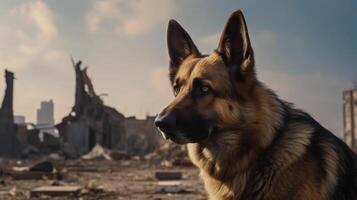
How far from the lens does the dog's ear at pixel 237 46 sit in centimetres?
394

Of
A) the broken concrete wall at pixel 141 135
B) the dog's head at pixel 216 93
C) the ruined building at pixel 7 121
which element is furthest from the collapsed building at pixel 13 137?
the dog's head at pixel 216 93

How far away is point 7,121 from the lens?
41.9 metres

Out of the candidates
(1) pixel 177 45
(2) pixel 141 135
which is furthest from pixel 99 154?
(1) pixel 177 45

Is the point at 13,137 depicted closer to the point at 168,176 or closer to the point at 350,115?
the point at 350,115

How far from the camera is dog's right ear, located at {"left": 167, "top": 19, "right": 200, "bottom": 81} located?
458cm

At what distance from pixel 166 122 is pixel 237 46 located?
33.8 inches

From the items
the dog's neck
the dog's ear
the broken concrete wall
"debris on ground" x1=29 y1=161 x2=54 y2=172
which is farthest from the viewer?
the broken concrete wall

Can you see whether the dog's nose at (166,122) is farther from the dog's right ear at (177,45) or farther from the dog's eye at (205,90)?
the dog's right ear at (177,45)

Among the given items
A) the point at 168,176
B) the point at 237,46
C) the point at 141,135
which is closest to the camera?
the point at 237,46

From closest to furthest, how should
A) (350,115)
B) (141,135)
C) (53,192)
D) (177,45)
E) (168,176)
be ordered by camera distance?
(177,45)
(53,192)
(168,176)
(350,115)
(141,135)

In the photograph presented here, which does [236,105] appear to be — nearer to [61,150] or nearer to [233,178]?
[233,178]

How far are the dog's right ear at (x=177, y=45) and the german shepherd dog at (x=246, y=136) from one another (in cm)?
45

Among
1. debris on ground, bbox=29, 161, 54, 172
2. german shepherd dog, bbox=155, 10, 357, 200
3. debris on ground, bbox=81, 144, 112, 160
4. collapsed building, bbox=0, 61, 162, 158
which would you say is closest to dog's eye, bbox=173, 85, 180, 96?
german shepherd dog, bbox=155, 10, 357, 200

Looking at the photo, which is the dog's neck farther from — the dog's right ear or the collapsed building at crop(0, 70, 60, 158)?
the collapsed building at crop(0, 70, 60, 158)
